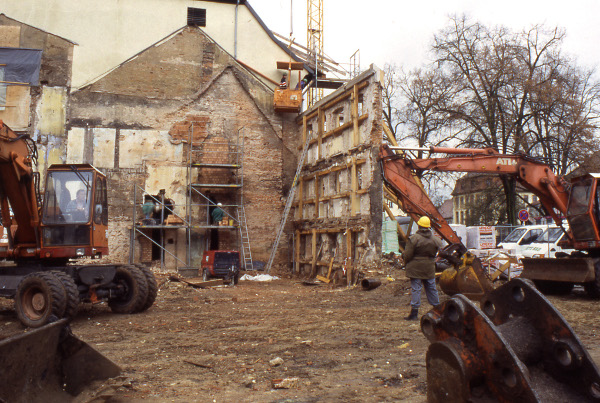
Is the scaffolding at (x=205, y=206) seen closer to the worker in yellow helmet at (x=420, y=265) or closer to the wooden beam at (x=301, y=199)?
the wooden beam at (x=301, y=199)

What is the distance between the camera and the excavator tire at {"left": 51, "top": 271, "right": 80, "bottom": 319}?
830 centimetres

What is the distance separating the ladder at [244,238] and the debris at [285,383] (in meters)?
16.2

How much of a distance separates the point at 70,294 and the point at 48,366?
14.4 ft

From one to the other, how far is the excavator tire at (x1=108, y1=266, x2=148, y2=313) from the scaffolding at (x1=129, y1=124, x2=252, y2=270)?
988 cm

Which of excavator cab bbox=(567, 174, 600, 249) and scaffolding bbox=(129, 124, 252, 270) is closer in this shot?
excavator cab bbox=(567, 174, 600, 249)

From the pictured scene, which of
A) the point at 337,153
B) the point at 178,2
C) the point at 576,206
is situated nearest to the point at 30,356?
the point at 576,206

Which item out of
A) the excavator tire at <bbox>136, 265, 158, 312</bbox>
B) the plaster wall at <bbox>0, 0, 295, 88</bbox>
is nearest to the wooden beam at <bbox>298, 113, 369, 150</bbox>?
the plaster wall at <bbox>0, 0, 295, 88</bbox>

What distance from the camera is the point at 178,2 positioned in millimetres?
22344

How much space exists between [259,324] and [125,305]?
9.67 feet

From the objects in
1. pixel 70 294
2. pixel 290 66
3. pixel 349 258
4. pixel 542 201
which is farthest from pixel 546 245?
pixel 70 294

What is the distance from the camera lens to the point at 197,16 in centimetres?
2250

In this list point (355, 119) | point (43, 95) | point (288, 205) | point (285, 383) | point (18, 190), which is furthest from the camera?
point (288, 205)

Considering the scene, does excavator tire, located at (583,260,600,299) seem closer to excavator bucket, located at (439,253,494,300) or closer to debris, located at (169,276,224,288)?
excavator bucket, located at (439,253,494,300)

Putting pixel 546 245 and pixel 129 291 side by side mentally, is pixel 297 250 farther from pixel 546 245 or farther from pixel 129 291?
pixel 129 291
